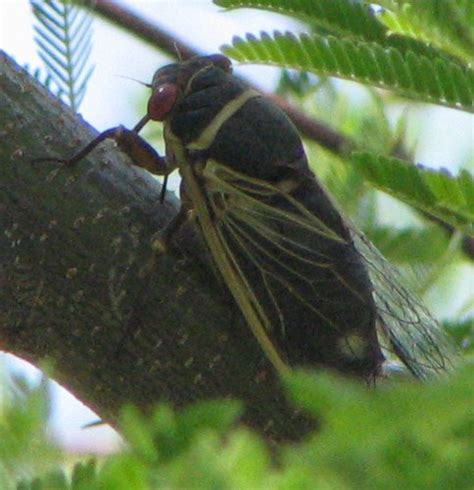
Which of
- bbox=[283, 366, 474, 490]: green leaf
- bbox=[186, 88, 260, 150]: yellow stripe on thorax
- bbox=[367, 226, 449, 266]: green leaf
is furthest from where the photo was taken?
bbox=[367, 226, 449, 266]: green leaf

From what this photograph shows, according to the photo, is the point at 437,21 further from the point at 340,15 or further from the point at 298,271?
the point at 298,271

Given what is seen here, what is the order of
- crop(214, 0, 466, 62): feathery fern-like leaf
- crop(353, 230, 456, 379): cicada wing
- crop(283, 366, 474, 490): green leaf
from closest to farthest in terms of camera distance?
crop(283, 366, 474, 490): green leaf → crop(214, 0, 466, 62): feathery fern-like leaf → crop(353, 230, 456, 379): cicada wing

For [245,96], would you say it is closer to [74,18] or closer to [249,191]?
[249,191]

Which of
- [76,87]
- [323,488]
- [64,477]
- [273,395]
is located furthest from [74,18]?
[323,488]

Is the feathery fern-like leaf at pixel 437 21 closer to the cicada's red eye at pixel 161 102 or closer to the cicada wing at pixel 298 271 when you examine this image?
the cicada wing at pixel 298 271

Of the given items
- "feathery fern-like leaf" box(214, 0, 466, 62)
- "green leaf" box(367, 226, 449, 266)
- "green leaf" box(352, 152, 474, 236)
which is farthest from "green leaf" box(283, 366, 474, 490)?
"green leaf" box(367, 226, 449, 266)

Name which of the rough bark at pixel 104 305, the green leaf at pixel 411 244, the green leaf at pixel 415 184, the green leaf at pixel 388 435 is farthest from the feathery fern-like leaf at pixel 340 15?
the green leaf at pixel 388 435

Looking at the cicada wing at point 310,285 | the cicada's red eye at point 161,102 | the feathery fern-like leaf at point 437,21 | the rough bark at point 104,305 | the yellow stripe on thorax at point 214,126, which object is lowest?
the rough bark at point 104,305

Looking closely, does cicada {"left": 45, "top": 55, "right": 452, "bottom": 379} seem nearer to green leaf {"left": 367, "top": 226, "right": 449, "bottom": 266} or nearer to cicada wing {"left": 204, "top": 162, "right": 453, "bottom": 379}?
cicada wing {"left": 204, "top": 162, "right": 453, "bottom": 379}
